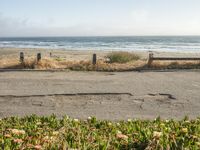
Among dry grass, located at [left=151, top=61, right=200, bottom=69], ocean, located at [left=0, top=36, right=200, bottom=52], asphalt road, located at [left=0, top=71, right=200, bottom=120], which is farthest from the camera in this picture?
ocean, located at [left=0, top=36, right=200, bottom=52]

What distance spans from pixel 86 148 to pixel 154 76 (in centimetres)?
1557

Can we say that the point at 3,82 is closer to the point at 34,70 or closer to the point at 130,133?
the point at 34,70

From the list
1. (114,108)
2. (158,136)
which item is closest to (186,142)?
(158,136)

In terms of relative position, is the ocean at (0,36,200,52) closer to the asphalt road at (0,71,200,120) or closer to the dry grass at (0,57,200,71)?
the dry grass at (0,57,200,71)

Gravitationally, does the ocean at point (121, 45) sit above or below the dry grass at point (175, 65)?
below

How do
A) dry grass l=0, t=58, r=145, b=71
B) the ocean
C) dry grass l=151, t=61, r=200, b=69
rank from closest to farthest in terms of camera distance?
dry grass l=0, t=58, r=145, b=71
dry grass l=151, t=61, r=200, b=69
the ocean

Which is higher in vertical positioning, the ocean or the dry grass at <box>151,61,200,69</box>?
the dry grass at <box>151,61,200,69</box>

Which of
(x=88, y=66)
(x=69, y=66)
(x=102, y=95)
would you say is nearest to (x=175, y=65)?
(x=88, y=66)

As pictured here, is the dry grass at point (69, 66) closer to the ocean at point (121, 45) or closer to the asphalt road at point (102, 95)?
the asphalt road at point (102, 95)

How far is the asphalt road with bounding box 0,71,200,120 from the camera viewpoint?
33.8 feet

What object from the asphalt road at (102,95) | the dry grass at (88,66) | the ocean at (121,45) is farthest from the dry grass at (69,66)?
the ocean at (121,45)

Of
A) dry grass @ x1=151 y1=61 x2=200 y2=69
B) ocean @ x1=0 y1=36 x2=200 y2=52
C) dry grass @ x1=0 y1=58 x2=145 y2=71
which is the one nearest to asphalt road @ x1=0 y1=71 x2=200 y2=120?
dry grass @ x1=0 y1=58 x2=145 y2=71

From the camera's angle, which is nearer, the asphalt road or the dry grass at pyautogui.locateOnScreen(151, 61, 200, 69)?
the asphalt road

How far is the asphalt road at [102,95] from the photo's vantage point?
10305 mm
